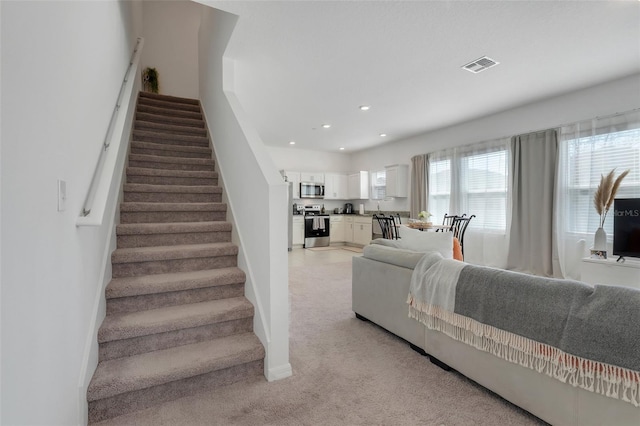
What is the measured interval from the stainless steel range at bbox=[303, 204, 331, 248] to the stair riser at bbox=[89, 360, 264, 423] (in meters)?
5.89

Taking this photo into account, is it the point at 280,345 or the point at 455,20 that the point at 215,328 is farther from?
the point at 455,20

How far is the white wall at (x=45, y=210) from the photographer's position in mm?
871

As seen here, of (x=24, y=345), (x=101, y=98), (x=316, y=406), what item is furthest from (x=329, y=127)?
(x=24, y=345)

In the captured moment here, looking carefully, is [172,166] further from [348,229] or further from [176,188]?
[348,229]

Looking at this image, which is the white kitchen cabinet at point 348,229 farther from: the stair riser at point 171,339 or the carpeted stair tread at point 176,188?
the stair riser at point 171,339

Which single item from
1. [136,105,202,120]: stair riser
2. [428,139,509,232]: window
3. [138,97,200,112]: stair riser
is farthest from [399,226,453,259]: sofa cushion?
[138,97,200,112]: stair riser

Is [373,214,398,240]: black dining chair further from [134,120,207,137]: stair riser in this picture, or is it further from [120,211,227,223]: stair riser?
[134,120,207,137]: stair riser

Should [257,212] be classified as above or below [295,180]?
below

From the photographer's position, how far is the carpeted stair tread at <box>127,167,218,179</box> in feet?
10.6

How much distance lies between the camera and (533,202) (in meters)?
4.53

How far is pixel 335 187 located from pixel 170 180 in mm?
5645

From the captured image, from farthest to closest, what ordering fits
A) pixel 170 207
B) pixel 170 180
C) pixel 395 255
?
1. pixel 170 180
2. pixel 170 207
3. pixel 395 255

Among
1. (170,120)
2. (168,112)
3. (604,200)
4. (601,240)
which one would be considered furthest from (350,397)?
(168,112)

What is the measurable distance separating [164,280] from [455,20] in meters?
3.03
